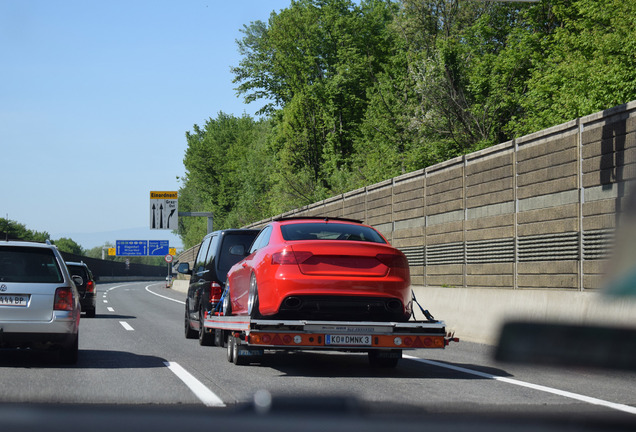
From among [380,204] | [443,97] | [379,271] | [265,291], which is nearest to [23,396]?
[265,291]

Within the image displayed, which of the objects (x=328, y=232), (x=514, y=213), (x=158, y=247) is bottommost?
(x=158, y=247)

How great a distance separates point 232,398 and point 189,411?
1333 mm

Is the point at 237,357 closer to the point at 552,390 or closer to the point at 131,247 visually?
the point at 552,390

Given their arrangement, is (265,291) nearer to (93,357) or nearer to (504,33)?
(93,357)

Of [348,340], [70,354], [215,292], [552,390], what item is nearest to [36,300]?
[70,354]

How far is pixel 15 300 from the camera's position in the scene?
34.6ft

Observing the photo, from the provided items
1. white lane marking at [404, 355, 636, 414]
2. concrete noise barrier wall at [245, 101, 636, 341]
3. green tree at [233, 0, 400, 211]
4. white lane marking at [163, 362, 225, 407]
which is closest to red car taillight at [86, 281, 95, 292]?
concrete noise barrier wall at [245, 101, 636, 341]

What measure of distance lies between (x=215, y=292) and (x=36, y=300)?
441cm

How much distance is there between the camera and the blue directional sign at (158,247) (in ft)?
333

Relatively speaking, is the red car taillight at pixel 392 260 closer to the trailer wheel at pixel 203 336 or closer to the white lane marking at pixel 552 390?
the white lane marking at pixel 552 390

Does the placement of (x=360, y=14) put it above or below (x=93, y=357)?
above

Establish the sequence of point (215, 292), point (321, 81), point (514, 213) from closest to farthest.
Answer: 1. point (215, 292)
2. point (514, 213)
3. point (321, 81)

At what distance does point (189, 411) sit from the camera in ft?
21.8

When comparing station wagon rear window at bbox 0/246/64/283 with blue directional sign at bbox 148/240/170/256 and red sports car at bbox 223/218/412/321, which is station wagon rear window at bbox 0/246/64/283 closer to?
red sports car at bbox 223/218/412/321
